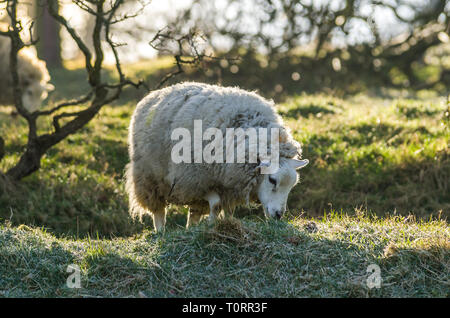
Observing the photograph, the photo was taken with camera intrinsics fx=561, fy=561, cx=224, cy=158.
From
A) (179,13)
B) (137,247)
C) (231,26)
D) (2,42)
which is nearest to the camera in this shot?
(137,247)

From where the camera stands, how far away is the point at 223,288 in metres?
4.51

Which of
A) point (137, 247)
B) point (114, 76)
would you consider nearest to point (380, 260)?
point (137, 247)

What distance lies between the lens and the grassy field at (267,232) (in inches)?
180

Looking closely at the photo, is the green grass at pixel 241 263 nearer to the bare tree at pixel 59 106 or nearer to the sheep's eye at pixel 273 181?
the sheep's eye at pixel 273 181

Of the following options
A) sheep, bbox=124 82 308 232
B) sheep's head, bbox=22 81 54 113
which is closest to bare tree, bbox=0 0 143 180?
sheep, bbox=124 82 308 232

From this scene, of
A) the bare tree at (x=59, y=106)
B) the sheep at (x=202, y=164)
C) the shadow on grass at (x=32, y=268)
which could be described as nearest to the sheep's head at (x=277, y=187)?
the sheep at (x=202, y=164)

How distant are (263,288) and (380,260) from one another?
1063 millimetres

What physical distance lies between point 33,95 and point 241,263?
9.48 meters

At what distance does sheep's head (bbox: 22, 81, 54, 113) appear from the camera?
12664mm

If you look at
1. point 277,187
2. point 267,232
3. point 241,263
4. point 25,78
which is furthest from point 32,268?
point 25,78

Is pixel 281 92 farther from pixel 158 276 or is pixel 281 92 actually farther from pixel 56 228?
pixel 158 276

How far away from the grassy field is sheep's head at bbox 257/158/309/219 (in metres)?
0.19

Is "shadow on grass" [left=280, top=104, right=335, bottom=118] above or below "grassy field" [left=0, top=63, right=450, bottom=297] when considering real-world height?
above

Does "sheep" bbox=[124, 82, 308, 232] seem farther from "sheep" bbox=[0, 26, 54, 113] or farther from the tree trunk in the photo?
the tree trunk
